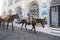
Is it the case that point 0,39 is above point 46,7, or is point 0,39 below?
below

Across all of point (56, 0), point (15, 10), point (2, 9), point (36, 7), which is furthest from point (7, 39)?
point (2, 9)

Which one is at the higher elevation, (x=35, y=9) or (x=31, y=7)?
(x=31, y=7)

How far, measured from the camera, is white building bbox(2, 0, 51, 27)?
3249cm

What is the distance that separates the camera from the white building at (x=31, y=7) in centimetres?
A: 3249

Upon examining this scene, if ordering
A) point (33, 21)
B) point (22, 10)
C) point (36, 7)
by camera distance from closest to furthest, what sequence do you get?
1. point (33, 21)
2. point (36, 7)
3. point (22, 10)

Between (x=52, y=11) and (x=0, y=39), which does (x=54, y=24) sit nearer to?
(x=52, y=11)

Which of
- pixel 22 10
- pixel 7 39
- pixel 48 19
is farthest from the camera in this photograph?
pixel 22 10

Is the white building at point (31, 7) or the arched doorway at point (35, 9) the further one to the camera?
the arched doorway at point (35, 9)

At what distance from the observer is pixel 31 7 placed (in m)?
37.2

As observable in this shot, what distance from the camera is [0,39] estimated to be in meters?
12.2

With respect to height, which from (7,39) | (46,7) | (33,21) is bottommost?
(7,39)

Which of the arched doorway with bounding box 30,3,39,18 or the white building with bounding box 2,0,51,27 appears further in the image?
the arched doorway with bounding box 30,3,39,18

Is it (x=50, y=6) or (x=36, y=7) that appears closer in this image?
(x=50, y=6)

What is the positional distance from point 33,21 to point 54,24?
47.4 ft
